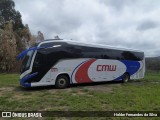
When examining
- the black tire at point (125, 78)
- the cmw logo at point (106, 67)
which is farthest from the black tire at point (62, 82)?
the black tire at point (125, 78)

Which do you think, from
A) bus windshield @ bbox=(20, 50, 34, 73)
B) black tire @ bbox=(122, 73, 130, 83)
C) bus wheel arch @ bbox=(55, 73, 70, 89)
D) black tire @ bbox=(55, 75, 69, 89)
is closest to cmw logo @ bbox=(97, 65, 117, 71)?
black tire @ bbox=(122, 73, 130, 83)

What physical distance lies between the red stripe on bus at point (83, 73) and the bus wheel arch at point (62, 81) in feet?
2.87

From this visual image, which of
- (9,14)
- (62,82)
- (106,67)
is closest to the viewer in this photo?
(62,82)

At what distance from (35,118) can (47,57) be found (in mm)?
7775

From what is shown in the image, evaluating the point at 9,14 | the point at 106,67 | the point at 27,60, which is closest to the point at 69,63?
the point at 27,60

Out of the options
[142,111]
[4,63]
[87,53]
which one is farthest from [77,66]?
[4,63]

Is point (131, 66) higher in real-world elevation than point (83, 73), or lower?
higher

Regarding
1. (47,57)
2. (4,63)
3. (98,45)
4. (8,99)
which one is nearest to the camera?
(8,99)

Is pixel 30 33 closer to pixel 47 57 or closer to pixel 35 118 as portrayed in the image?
pixel 47 57

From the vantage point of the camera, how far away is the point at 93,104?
10922 mm

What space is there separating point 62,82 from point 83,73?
215cm

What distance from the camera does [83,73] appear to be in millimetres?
18703

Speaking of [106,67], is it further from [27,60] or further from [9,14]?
[9,14]

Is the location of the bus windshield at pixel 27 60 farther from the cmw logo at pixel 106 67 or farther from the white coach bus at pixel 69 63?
the cmw logo at pixel 106 67
